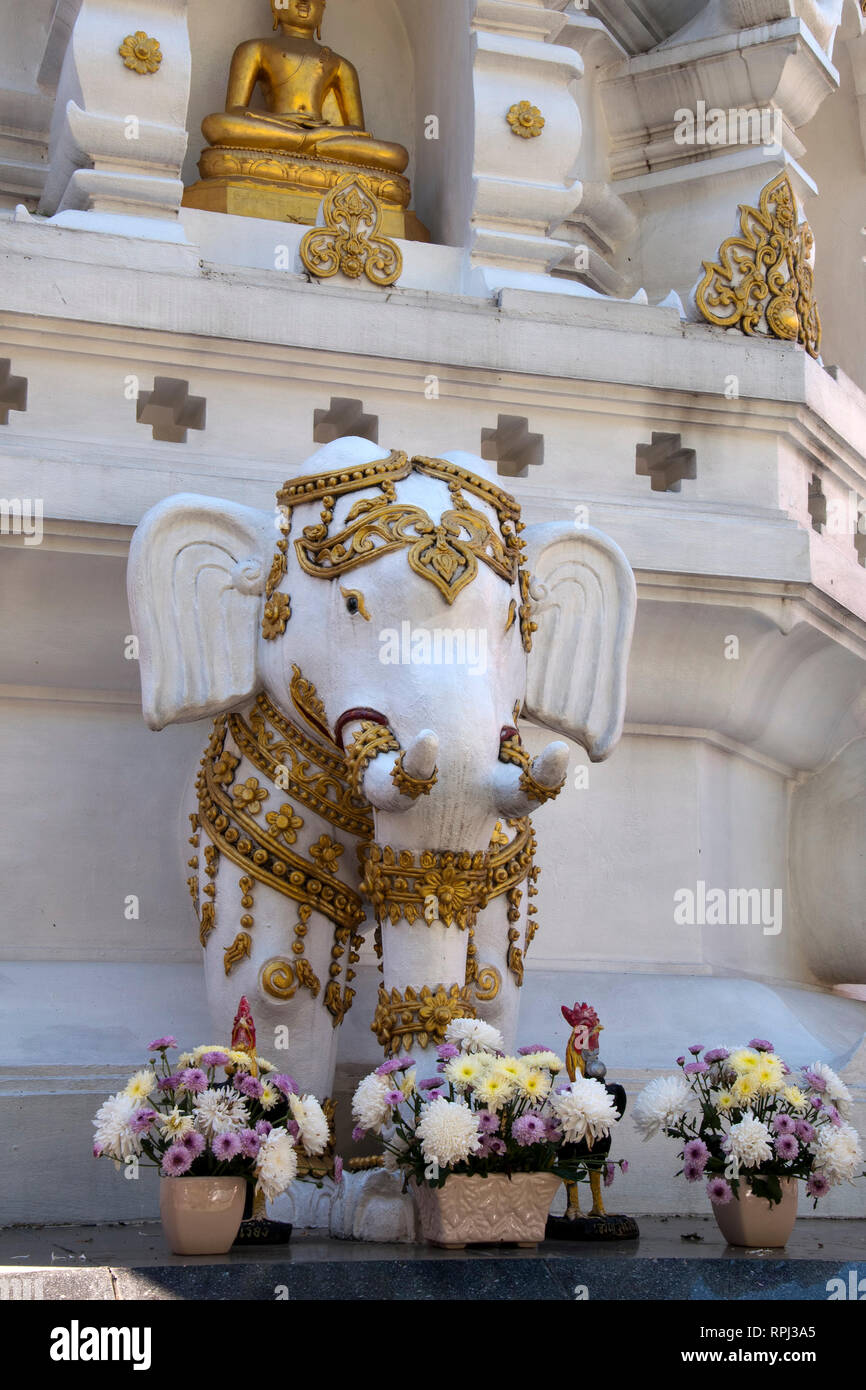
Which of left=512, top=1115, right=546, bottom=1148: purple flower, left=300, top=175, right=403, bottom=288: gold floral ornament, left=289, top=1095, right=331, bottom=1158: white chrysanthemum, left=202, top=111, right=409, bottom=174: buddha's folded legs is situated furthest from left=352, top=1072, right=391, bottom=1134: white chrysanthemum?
left=202, top=111, right=409, bottom=174: buddha's folded legs

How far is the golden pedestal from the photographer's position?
802 cm

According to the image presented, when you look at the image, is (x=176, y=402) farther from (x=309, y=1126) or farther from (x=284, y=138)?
(x=309, y=1126)

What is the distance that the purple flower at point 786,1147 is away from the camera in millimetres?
5215

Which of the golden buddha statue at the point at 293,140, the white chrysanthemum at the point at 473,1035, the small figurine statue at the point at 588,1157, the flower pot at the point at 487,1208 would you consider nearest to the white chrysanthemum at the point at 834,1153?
the small figurine statue at the point at 588,1157

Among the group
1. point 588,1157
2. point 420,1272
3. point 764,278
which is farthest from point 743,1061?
point 764,278

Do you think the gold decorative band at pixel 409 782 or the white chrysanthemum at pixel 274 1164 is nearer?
the white chrysanthemum at pixel 274 1164

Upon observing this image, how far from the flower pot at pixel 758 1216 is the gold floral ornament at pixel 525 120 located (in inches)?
173

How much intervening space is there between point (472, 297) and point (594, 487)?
0.83 metres

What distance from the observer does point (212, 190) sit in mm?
8039

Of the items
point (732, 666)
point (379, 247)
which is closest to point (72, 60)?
point (379, 247)

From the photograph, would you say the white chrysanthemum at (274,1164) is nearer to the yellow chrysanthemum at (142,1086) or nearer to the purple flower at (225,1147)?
the purple flower at (225,1147)

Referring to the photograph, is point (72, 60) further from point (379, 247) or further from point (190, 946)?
point (190, 946)

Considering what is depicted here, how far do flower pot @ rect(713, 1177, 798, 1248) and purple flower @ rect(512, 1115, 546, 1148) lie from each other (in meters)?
0.69
